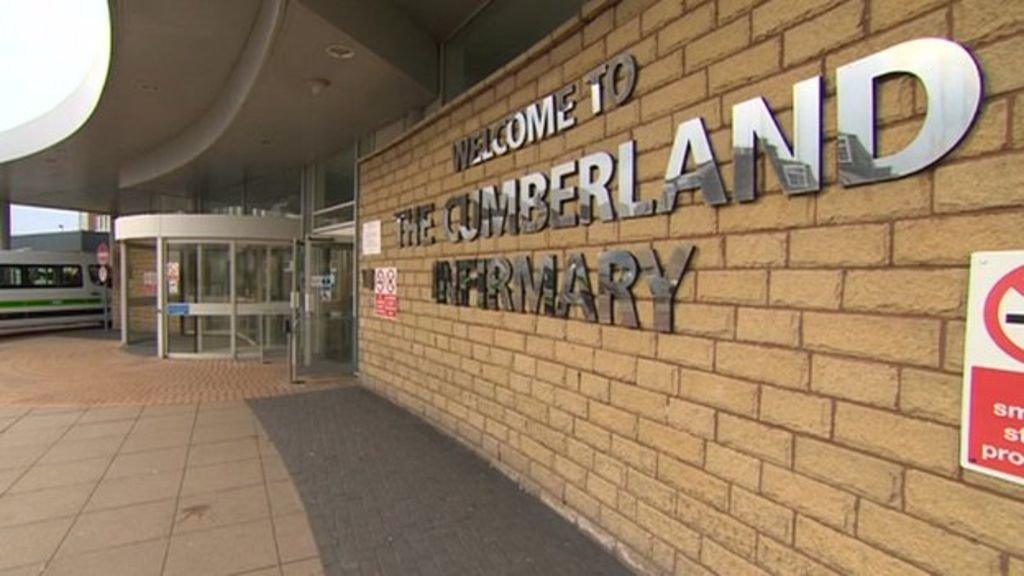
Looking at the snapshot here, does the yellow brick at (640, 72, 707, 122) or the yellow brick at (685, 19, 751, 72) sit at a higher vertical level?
the yellow brick at (685, 19, 751, 72)

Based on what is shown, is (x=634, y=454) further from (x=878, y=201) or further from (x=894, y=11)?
(x=894, y=11)

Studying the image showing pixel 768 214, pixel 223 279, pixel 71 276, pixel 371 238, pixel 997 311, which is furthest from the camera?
pixel 71 276

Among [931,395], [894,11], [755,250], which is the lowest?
[931,395]

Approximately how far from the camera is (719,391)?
263 centimetres

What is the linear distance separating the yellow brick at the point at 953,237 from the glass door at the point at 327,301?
913 cm

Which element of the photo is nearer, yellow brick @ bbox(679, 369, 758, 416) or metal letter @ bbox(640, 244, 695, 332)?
yellow brick @ bbox(679, 369, 758, 416)

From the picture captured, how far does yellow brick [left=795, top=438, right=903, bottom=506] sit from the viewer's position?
76.9 inches

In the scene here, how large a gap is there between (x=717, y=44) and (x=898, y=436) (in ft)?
6.00

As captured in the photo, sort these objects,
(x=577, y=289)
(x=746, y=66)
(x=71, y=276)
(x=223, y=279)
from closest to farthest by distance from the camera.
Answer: (x=746, y=66) < (x=577, y=289) < (x=223, y=279) < (x=71, y=276)

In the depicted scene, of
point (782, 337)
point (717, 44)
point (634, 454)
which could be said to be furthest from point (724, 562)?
point (717, 44)

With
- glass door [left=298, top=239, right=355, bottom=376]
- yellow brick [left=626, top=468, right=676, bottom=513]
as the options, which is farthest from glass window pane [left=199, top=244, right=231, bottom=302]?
yellow brick [left=626, top=468, right=676, bottom=513]

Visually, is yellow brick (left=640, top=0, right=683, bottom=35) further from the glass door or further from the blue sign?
the blue sign

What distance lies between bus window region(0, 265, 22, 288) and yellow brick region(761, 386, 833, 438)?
19.2 meters

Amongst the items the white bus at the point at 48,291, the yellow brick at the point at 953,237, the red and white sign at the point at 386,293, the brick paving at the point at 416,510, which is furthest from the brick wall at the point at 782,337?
the white bus at the point at 48,291
